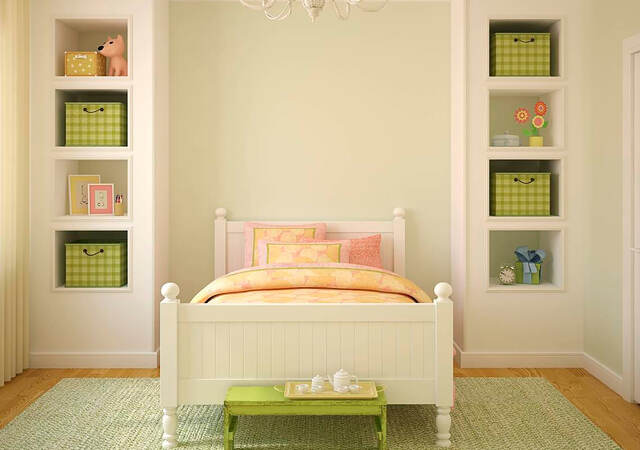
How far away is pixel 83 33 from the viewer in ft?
14.7

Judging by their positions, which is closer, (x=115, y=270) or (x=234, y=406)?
(x=234, y=406)

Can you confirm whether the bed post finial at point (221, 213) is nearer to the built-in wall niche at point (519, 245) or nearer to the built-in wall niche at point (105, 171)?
the built-in wall niche at point (105, 171)

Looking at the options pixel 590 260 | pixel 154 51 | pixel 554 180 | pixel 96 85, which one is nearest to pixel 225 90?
pixel 154 51

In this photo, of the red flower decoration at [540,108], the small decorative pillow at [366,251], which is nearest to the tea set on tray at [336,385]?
the small decorative pillow at [366,251]

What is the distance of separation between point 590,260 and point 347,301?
6.07ft

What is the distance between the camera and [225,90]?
452cm

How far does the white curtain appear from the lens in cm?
374

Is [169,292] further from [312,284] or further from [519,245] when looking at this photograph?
[519,245]

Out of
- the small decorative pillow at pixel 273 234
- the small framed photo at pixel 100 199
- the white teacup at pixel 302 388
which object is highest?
the small framed photo at pixel 100 199

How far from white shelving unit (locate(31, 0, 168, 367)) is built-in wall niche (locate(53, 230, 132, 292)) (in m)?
0.02

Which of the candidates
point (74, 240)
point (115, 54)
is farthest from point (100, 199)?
point (115, 54)

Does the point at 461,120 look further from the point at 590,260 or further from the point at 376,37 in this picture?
the point at 590,260

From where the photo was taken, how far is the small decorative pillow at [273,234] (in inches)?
167

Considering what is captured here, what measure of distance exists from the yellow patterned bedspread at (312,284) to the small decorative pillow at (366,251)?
2.09 ft
